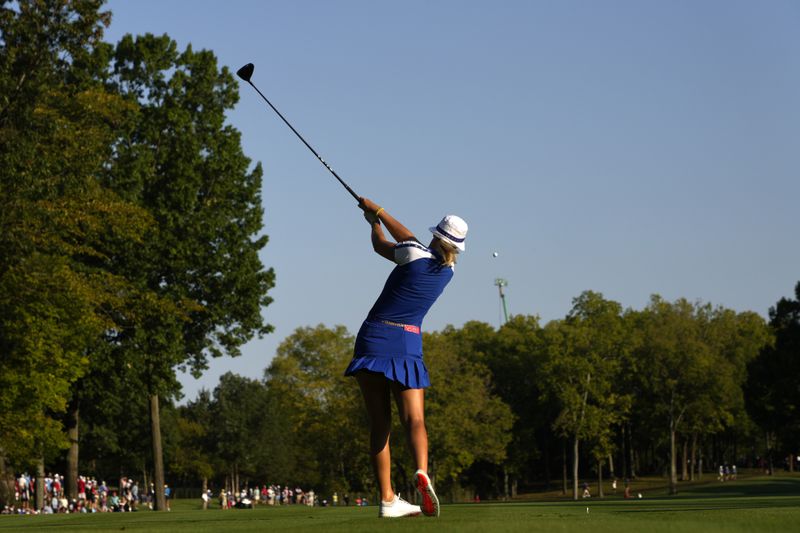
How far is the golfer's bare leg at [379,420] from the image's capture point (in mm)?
9727

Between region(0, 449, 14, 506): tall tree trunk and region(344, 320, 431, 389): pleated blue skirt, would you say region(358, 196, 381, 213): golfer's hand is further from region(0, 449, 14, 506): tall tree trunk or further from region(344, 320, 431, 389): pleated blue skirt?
region(0, 449, 14, 506): tall tree trunk

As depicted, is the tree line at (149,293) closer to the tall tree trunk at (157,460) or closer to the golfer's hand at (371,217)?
the tall tree trunk at (157,460)

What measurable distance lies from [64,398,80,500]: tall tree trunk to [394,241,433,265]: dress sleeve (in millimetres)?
40563

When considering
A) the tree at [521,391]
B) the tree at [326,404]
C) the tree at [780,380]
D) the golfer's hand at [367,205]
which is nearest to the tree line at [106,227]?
the golfer's hand at [367,205]

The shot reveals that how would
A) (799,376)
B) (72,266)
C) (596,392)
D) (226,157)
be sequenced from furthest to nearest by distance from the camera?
(596,392), (799,376), (226,157), (72,266)

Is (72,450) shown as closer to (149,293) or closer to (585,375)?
(149,293)

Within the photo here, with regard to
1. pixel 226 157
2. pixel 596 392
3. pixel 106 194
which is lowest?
pixel 596 392

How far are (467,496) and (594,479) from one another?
609 inches

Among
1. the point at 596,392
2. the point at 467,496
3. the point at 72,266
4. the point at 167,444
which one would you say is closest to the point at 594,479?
the point at 467,496

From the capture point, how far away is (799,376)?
68.3m

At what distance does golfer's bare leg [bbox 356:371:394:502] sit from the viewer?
31.9 feet

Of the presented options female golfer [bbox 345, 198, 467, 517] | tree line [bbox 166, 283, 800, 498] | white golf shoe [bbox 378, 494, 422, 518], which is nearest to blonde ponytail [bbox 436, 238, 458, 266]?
female golfer [bbox 345, 198, 467, 517]

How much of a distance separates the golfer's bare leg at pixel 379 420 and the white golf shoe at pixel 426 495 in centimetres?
42

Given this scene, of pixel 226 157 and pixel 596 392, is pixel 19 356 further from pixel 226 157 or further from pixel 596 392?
pixel 596 392
